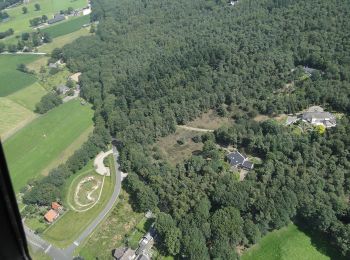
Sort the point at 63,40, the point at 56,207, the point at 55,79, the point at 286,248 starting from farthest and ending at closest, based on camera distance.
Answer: the point at 63,40 < the point at 55,79 < the point at 56,207 < the point at 286,248

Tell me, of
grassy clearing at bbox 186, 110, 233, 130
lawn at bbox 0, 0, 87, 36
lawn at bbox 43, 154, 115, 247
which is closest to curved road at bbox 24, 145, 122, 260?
lawn at bbox 43, 154, 115, 247

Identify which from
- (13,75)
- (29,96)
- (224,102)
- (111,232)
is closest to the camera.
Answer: (111,232)

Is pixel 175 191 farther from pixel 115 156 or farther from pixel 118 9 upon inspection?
pixel 118 9

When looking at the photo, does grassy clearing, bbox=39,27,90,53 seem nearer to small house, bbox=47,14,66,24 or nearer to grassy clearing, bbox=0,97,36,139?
small house, bbox=47,14,66,24

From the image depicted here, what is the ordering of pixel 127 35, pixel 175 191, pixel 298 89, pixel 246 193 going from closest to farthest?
pixel 246 193
pixel 175 191
pixel 298 89
pixel 127 35

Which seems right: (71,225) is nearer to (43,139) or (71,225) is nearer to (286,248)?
(43,139)

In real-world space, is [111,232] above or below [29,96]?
above

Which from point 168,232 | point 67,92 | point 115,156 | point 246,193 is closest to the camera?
point 168,232

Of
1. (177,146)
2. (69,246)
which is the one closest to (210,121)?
(177,146)

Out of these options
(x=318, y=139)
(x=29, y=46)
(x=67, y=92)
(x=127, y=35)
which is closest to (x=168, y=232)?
(x=318, y=139)
